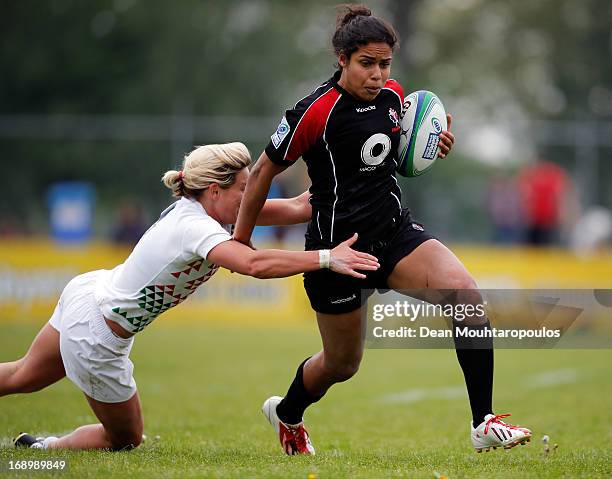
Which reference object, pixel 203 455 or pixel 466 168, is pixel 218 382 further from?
pixel 466 168

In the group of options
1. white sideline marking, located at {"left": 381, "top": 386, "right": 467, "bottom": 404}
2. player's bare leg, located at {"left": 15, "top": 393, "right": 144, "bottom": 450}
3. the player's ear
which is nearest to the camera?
the player's ear

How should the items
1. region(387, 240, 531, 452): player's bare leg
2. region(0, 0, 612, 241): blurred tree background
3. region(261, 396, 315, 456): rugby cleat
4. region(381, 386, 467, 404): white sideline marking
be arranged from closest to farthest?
region(387, 240, 531, 452): player's bare leg
region(261, 396, 315, 456): rugby cleat
region(381, 386, 467, 404): white sideline marking
region(0, 0, 612, 241): blurred tree background

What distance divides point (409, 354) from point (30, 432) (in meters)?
7.17

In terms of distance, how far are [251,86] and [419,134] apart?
19128 mm

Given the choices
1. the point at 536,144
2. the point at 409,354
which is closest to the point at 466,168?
the point at 536,144

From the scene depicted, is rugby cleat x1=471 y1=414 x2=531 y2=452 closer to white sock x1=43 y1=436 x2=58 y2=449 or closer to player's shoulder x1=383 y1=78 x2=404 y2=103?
player's shoulder x1=383 y1=78 x2=404 y2=103

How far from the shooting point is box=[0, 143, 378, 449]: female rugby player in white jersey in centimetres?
481

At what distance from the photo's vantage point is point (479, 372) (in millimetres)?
5043

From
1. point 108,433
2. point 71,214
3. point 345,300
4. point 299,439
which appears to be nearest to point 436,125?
point 345,300

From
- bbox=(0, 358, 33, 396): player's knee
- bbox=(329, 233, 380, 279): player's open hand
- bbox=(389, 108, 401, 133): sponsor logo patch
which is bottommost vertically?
bbox=(0, 358, 33, 396): player's knee

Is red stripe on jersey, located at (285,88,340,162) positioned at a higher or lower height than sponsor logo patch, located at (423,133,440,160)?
higher

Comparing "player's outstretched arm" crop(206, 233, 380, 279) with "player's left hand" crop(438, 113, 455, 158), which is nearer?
"player's outstretched arm" crop(206, 233, 380, 279)

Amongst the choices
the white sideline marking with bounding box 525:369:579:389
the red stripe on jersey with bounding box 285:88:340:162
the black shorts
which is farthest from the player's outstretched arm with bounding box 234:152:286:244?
the white sideline marking with bounding box 525:369:579:389

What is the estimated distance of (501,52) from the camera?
30281mm
